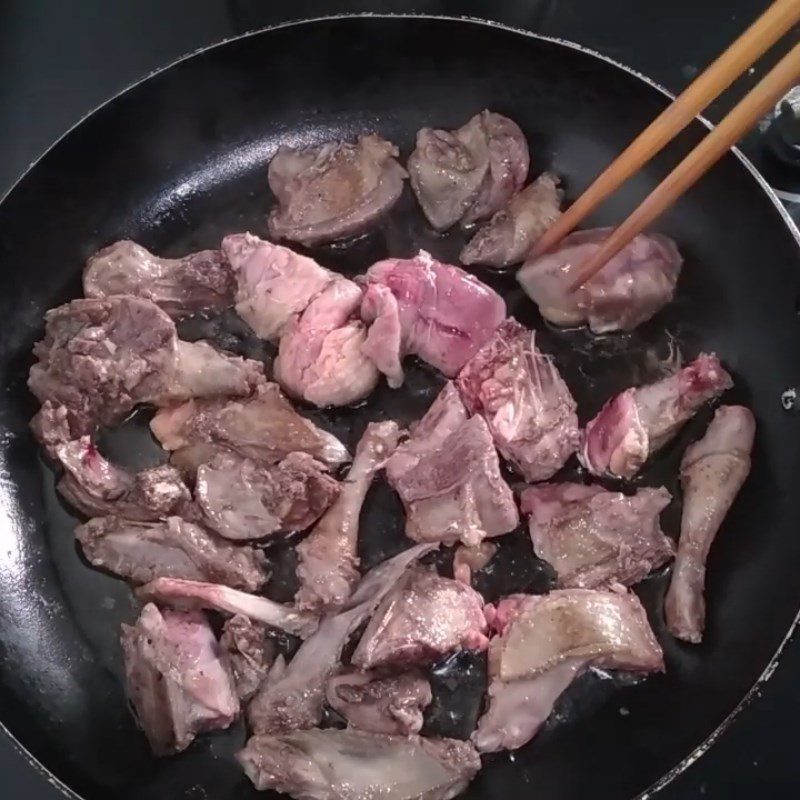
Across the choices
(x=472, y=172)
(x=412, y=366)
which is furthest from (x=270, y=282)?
(x=472, y=172)

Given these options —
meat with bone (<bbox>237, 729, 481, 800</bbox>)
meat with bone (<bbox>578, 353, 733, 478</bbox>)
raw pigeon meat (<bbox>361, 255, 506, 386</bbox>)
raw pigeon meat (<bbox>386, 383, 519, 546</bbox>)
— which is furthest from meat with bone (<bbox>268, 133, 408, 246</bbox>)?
meat with bone (<bbox>237, 729, 481, 800</bbox>)

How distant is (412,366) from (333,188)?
1.19 ft

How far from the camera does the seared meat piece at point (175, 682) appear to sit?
1396 mm

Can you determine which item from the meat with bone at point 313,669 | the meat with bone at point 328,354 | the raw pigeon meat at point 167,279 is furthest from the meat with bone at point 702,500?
the raw pigeon meat at point 167,279

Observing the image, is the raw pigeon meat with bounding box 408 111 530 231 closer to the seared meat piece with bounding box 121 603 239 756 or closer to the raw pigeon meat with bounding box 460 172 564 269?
the raw pigeon meat with bounding box 460 172 564 269

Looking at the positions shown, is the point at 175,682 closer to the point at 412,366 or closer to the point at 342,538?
the point at 342,538

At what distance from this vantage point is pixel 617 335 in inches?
65.0

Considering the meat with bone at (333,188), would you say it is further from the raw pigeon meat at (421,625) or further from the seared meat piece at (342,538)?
the raw pigeon meat at (421,625)

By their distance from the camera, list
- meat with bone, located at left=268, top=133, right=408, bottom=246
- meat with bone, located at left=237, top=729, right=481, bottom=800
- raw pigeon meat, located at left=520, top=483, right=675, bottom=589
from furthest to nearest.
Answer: meat with bone, located at left=268, top=133, right=408, bottom=246, raw pigeon meat, located at left=520, top=483, right=675, bottom=589, meat with bone, located at left=237, top=729, right=481, bottom=800

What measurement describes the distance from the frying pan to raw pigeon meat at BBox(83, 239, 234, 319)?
1.9 inches

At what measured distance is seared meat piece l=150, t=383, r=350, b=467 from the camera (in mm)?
1548

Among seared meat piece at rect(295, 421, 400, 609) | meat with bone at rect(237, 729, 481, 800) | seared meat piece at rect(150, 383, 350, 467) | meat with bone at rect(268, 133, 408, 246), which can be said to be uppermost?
meat with bone at rect(268, 133, 408, 246)

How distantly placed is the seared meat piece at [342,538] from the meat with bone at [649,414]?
1.08 feet

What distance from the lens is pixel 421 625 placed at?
1393 mm
